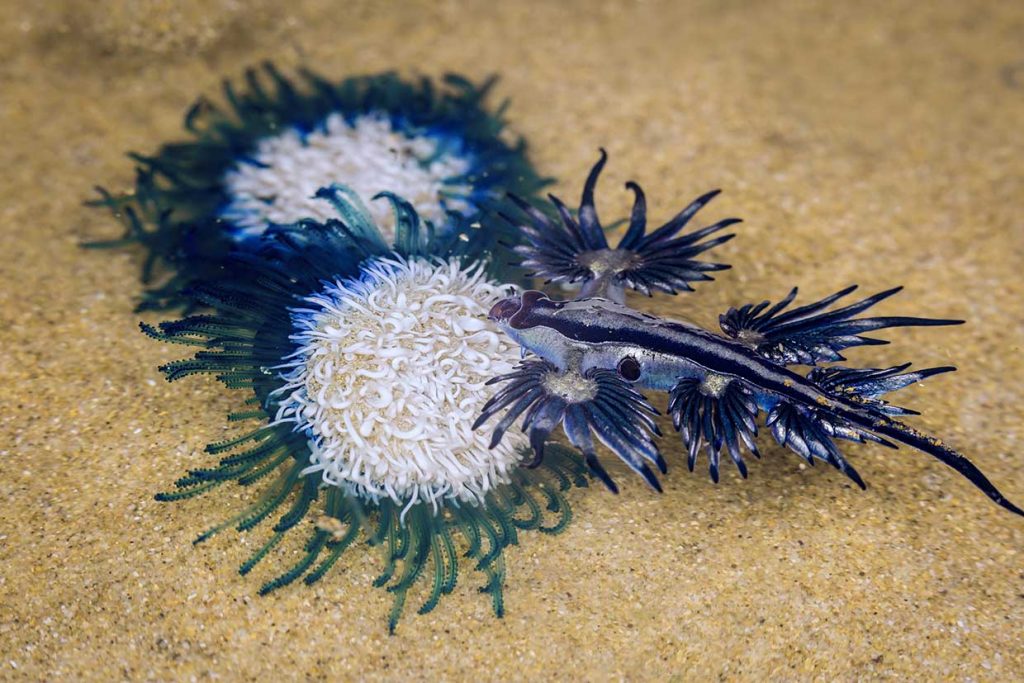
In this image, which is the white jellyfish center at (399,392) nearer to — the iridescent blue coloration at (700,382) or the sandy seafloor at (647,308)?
the iridescent blue coloration at (700,382)

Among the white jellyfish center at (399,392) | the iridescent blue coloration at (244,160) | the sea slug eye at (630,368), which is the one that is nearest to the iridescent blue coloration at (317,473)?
the white jellyfish center at (399,392)

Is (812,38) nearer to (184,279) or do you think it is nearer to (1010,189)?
(1010,189)

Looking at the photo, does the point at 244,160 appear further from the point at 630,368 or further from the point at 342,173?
the point at 630,368

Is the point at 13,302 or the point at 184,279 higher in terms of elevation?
the point at 184,279

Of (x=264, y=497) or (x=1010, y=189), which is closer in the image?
(x=264, y=497)

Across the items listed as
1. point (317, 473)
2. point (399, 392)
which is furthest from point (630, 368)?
point (317, 473)

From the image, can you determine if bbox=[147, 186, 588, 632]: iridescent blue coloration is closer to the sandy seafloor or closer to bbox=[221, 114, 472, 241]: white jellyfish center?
the sandy seafloor

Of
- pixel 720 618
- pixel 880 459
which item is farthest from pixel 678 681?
pixel 880 459
